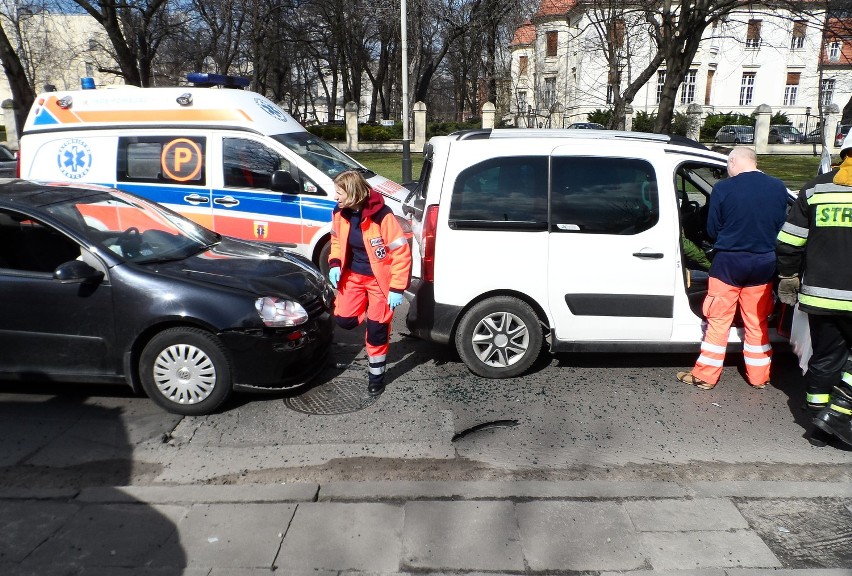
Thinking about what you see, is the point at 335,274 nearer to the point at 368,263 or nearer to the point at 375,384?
the point at 368,263

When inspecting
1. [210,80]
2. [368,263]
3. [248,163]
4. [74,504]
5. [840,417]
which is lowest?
[74,504]

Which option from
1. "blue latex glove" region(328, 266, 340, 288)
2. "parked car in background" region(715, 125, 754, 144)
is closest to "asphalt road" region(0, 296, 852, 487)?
"blue latex glove" region(328, 266, 340, 288)

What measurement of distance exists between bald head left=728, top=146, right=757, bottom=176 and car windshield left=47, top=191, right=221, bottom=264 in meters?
4.05

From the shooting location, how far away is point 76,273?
14.1ft

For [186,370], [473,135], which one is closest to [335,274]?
[186,370]

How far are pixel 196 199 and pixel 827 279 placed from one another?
256 inches

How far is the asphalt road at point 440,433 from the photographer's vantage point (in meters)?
3.88

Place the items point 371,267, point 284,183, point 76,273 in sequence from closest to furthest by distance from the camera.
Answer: point 76,273 → point 371,267 → point 284,183

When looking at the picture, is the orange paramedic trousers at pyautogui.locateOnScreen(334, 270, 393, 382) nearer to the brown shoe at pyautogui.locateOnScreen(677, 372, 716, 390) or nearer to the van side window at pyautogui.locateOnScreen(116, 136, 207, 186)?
the brown shoe at pyautogui.locateOnScreen(677, 372, 716, 390)

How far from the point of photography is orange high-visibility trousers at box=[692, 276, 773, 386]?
479 centimetres

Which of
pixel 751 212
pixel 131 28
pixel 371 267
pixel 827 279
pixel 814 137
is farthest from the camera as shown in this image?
pixel 814 137

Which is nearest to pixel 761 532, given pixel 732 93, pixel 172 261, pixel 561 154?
pixel 561 154

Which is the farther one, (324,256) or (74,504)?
(324,256)

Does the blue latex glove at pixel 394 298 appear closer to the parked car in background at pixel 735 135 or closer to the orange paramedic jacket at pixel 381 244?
the orange paramedic jacket at pixel 381 244
